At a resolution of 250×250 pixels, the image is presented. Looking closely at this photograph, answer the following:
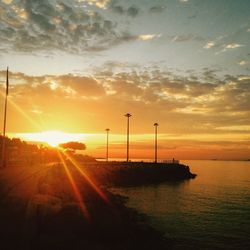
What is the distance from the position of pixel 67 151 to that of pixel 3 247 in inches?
4209

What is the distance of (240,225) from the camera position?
34750 mm

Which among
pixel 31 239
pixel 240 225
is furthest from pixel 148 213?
pixel 31 239

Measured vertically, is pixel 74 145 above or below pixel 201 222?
above

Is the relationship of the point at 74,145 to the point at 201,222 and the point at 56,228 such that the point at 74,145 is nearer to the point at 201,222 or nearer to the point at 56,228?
the point at 201,222

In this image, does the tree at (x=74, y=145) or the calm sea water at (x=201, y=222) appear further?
the tree at (x=74, y=145)

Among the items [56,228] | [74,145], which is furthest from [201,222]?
[74,145]

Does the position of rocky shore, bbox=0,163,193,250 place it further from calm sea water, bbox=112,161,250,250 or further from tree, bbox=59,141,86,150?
Result: tree, bbox=59,141,86,150

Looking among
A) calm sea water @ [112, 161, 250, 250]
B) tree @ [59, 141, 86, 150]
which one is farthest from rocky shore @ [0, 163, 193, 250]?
tree @ [59, 141, 86, 150]

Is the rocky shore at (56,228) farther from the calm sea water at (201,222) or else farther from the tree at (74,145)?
the tree at (74,145)

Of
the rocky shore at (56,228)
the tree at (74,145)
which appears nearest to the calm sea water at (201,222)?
the rocky shore at (56,228)

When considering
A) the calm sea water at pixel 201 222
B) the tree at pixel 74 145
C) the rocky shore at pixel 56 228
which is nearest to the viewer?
the rocky shore at pixel 56 228

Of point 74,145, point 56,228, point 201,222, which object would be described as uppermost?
point 74,145

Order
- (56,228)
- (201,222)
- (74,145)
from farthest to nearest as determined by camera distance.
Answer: (74,145) → (201,222) → (56,228)

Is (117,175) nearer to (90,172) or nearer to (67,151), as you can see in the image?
(90,172)
